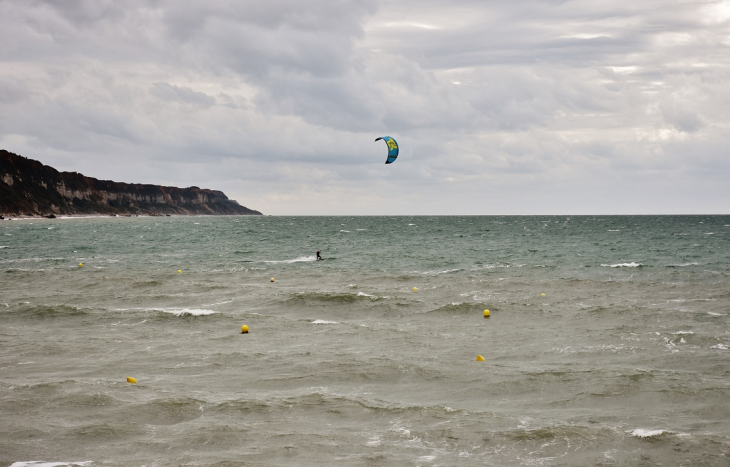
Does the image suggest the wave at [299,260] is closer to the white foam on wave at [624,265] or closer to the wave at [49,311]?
the white foam on wave at [624,265]

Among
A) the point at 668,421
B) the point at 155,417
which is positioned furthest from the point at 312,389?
the point at 668,421

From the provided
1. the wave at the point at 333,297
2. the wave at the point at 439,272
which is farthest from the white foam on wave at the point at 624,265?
the wave at the point at 333,297

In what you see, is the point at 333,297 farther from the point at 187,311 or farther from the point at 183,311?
the point at 183,311

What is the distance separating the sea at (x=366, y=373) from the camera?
35.1 feet

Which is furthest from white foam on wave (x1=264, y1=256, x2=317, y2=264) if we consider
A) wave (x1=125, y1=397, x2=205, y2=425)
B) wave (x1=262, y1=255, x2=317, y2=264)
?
wave (x1=125, y1=397, x2=205, y2=425)

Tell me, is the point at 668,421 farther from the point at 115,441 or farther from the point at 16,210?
the point at 16,210

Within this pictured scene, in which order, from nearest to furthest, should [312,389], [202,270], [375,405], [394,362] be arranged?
[375,405] < [312,389] < [394,362] < [202,270]

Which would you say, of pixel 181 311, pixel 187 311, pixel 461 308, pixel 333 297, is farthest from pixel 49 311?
pixel 461 308

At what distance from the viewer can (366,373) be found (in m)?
15.3

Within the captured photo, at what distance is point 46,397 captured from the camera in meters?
13.1

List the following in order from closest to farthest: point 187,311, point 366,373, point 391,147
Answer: point 366,373 < point 187,311 < point 391,147

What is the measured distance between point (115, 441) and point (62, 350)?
7.73m

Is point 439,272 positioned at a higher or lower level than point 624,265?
lower

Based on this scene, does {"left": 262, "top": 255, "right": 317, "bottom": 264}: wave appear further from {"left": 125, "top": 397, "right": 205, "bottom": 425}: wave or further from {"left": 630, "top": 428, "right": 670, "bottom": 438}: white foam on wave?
{"left": 630, "top": 428, "right": 670, "bottom": 438}: white foam on wave
